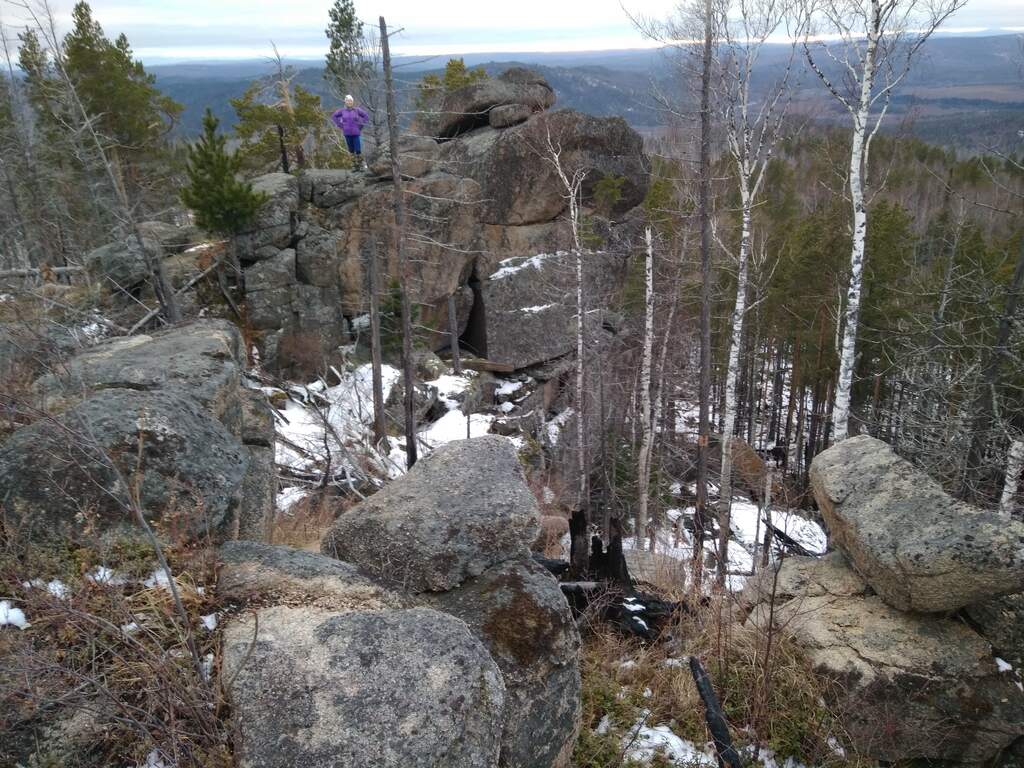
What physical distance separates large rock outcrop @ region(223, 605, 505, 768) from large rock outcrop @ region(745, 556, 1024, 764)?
3217 millimetres

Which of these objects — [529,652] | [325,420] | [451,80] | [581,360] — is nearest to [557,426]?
[581,360]

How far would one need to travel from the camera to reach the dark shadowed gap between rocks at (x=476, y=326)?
25.4 metres

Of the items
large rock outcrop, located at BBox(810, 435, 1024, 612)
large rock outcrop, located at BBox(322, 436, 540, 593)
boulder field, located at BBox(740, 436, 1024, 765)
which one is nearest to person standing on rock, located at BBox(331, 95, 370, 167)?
large rock outcrop, located at BBox(322, 436, 540, 593)

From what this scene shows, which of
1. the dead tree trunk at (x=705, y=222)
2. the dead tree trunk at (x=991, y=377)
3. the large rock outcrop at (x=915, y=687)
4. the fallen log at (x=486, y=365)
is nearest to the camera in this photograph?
the large rock outcrop at (x=915, y=687)

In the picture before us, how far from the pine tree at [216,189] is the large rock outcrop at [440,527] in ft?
51.2

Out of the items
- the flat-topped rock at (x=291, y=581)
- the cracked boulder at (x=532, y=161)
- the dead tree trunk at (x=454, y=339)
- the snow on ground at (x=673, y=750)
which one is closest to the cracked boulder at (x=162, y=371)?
the flat-topped rock at (x=291, y=581)

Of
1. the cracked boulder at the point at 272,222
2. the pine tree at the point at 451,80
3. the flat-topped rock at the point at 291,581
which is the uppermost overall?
the pine tree at the point at 451,80

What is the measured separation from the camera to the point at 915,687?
5547 millimetres

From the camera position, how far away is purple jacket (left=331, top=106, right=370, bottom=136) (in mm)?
18625

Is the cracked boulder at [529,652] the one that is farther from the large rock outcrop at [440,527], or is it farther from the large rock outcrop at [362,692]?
the large rock outcrop at [362,692]

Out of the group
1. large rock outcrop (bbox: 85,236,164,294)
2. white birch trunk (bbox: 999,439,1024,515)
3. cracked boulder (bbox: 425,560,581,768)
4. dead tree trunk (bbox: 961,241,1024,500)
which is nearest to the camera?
cracked boulder (bbox: 425,560,581,768)

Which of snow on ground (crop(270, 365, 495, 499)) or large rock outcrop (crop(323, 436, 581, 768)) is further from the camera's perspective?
snow on ground (crop(270, 365, 495, 499))

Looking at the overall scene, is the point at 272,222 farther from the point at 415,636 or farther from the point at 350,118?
the point at 415,636

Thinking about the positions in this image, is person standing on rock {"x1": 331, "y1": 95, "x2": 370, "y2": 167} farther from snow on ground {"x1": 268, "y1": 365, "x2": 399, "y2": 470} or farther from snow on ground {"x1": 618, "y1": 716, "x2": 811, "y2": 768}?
snow on ground {"x1": 618, "y1": 716, "x2": 811, "y2": 768}
